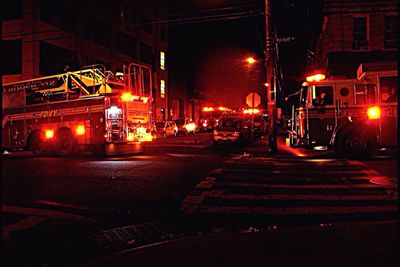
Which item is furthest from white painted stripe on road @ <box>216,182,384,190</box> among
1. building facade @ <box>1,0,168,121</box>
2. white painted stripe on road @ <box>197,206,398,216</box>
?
building facade @ <box>1,0,168,121</box>

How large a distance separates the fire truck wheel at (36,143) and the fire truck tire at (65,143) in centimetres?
115

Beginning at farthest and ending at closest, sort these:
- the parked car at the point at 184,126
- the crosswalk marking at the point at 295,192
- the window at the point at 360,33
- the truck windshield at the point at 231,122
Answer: the parked car at the point at 184,126 < the window at the point at 360,33 < the truck windshield at the point at 231,122 < the crosswalk marking at the point at 295,192

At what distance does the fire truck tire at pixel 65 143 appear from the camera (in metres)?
16.8

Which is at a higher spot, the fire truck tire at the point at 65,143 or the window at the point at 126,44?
the window at the point at 126,44

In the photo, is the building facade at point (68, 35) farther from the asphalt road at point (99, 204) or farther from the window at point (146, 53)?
the asphalt road at point (99, 204)

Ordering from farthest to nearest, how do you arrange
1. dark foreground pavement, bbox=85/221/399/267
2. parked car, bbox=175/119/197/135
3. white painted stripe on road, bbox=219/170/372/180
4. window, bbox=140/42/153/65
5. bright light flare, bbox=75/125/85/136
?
window, bbox=140/42/153/65, parked car, bbox=175/119/197/135, bright light flare, bbox=75/125/85/136, white painted stripe on road, bbox=219/170/372/180, dark foreground pavement, bbox=85/221/399/267

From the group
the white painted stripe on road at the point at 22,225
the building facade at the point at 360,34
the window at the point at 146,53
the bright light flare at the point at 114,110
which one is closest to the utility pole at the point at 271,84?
the bright light flare at the point at 114,110

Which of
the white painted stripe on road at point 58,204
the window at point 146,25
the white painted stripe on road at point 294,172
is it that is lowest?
the white painted stripe on road at point 58,204

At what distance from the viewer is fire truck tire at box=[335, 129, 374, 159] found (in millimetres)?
13859

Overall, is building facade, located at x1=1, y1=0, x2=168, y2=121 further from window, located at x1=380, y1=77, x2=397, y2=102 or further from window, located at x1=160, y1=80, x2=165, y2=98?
window, located at x1=380, y1=77, x2=397, y2=102

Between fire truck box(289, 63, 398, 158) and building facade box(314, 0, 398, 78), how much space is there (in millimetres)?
13661

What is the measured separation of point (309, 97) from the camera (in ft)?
48.0

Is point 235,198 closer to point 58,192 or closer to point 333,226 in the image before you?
point 333,226

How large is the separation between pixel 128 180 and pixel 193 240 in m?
5.10
